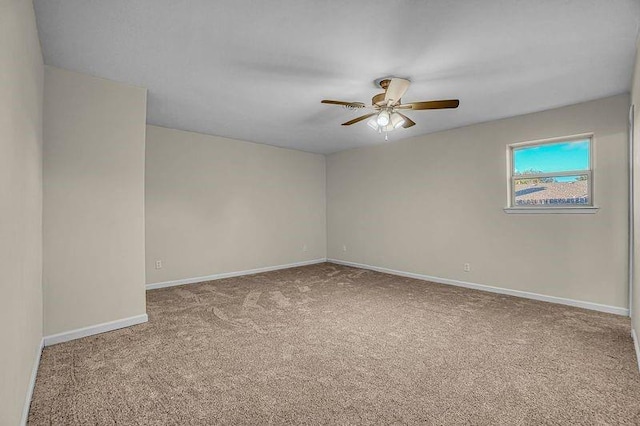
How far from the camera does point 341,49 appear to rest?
7.88ft

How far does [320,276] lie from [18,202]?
4267 mm

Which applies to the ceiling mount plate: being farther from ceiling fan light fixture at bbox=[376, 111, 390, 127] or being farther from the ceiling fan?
ceiling fan light fixture at bbox=[376, 111, 390, 127]

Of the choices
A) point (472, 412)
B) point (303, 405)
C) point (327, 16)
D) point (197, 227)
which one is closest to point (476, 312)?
point (472, 412)

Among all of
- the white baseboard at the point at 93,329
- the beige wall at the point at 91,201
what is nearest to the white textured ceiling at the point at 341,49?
the beige wall at the point at 91,201

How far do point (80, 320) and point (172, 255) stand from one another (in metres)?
1.99

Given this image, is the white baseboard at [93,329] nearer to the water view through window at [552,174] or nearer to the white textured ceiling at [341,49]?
the white textured ceiling at [341,49]

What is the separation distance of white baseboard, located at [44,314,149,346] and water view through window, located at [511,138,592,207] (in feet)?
16.1

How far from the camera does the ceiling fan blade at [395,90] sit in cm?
261

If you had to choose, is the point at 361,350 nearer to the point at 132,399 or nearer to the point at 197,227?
the point at 132,399

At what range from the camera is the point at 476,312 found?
3.52m

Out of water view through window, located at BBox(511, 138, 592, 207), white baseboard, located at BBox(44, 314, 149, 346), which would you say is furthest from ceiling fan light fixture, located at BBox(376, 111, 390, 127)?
white baseboard, located at BBox(44, 314, 149, 346)

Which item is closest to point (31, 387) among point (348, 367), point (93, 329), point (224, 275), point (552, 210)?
point (93, 329)

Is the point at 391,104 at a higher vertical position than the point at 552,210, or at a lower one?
higher

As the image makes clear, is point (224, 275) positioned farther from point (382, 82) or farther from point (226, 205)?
Answer: point (382, 82)
